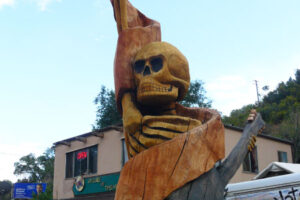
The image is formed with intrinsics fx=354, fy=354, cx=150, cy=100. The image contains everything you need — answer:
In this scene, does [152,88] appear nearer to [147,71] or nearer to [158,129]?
[147,71]

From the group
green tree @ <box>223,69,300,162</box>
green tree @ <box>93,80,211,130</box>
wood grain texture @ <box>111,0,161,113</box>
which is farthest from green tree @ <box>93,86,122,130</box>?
wood grain texture @ <box>111,0,161,113</box>

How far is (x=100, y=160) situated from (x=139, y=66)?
14.3 metres

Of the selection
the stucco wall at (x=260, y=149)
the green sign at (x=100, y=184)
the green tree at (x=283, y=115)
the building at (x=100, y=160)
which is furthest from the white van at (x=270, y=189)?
the green tree at (x=283, y=115)

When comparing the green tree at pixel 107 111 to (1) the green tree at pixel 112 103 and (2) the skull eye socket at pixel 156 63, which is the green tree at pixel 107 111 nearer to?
(1) the green tree at pixel 112 103

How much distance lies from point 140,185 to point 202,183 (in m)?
0.71

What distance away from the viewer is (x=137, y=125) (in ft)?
14.4

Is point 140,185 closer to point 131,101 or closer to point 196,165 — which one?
point 196,165

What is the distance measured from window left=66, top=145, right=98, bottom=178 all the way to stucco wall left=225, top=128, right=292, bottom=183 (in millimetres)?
7148

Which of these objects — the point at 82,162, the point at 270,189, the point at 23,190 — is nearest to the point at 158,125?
the point at 270,189

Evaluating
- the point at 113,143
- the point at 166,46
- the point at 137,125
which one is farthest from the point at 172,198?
the point at 113,143

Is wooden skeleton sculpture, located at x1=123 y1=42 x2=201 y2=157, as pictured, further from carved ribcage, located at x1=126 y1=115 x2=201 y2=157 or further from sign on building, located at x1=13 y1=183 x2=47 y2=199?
sign on building, located at x1=13 y1=183 x2=47 y2=199

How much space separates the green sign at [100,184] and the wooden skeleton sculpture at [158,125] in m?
12.6

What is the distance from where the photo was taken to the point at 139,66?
15.3 feet

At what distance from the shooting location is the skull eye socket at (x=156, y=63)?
452 cm
